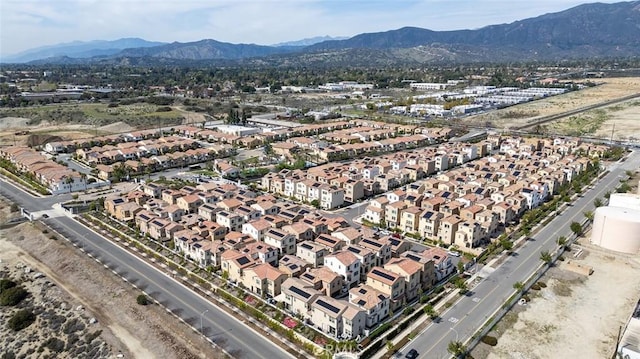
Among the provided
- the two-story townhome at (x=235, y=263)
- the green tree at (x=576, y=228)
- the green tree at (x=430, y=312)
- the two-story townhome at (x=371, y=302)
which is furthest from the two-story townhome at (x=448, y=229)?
the two-story townhome at (x=235, y=263)

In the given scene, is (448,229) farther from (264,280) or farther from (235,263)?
(235,263)

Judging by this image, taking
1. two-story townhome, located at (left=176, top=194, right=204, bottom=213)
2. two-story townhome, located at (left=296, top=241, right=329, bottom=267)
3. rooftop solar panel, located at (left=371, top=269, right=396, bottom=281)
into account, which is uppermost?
two-story townhome, located at (left=176, top=194, right=204, bottom=213)

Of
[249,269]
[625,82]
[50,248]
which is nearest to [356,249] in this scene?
[249,269]

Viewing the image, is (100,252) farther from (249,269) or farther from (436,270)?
(436,270)

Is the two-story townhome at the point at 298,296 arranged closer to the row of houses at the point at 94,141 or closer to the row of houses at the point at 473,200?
the row of houses at the point at 473,200

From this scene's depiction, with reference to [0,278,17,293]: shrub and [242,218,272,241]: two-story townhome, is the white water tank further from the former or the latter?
[0,278,17,293]: shrub

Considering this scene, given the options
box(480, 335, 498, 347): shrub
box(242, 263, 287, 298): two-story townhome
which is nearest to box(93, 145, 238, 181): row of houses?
box(242, 263, 287, 298): two-story townhome

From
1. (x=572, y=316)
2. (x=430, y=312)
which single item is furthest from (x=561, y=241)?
(x=430, y=312)

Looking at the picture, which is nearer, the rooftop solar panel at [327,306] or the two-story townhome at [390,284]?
the rooftop solar panel at [327,306]
